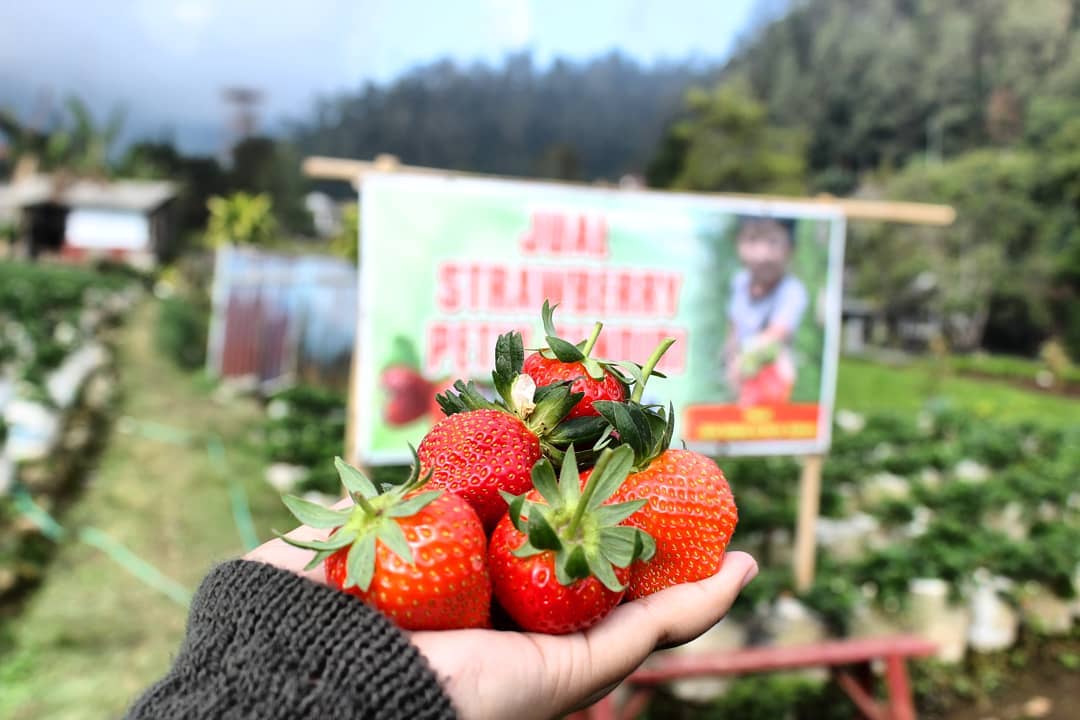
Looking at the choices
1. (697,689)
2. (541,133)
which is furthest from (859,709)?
(541,133)

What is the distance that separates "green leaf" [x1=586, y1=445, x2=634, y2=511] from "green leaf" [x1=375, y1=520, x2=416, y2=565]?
193 mm

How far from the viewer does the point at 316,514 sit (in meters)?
0.90

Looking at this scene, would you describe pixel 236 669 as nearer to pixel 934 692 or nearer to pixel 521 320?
pixel 521 320

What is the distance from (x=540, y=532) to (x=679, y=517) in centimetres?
27

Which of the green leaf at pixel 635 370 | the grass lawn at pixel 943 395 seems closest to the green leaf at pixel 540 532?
the green leaf at pixel 635 370

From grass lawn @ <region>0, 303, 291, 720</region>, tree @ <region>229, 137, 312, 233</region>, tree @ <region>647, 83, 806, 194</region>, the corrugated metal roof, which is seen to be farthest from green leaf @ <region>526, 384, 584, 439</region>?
the corrugated metal roof

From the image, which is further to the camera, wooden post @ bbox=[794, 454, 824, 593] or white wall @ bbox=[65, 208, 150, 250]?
white wall @ bbox=[65, 208, 150, 250]

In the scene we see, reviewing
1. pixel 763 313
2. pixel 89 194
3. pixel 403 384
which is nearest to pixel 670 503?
pixel 403 384

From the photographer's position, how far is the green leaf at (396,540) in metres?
0.87

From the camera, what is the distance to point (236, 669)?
858mm

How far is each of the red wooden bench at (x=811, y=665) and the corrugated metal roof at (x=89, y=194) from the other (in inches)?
1949

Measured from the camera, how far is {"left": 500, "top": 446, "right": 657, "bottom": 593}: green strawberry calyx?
906mm

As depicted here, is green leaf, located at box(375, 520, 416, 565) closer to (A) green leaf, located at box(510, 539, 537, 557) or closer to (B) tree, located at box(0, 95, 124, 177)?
(A) green leaf, located at box(510, 539, 537, 557)

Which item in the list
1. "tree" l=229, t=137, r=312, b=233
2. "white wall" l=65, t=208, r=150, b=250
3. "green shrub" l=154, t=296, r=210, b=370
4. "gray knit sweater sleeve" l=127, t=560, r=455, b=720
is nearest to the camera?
"gray knit sweater sleeve" l=127, t=560, r=455, b=720
